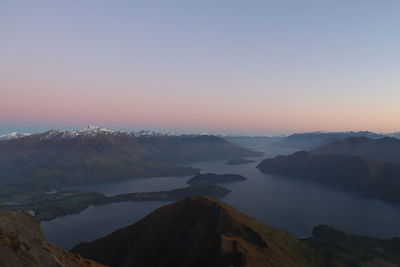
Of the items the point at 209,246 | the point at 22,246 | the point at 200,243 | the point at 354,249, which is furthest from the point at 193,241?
the point at 354,249

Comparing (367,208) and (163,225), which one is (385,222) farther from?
(163,225)

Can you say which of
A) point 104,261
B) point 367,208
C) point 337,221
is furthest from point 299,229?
point 104,261

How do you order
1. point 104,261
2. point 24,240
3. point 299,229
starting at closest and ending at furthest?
point 24,240, point 104,261, point 299,229

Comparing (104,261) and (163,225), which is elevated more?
(163,225)

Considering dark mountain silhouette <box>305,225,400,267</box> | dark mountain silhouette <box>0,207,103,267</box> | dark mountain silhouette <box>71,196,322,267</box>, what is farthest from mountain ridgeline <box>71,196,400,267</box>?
dark mountain silhouette <box>0,207,103,267</box>

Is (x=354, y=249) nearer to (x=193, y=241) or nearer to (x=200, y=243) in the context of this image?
(x=193, y=241)

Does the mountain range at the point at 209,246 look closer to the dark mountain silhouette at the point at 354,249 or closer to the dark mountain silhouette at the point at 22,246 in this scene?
the dark mountain silhouette at the point at 354,249

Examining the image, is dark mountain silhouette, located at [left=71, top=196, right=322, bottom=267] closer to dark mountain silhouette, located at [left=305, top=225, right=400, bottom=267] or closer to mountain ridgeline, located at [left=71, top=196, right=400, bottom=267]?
mountain ridgeline, located at [left=71, top=196, right=400, bottom=267]

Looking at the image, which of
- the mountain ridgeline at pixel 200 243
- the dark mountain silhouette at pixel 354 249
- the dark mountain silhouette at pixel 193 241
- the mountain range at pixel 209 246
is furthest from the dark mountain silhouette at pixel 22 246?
the dark mountain silhouette at pixel 354 249
